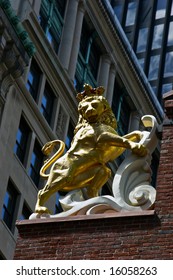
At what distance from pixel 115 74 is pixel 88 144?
1897 inches

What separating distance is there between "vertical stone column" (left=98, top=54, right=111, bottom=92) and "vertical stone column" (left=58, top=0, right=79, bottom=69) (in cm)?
389

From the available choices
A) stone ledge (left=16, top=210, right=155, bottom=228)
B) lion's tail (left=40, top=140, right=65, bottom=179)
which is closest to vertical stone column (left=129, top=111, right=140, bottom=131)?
lion's tail (left=40, top=140, right=65, bottom=179)

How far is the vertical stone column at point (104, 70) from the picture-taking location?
6681 centimetres

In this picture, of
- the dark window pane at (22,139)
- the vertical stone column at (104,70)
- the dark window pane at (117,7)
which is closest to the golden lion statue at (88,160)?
the dark window pane at (22,139)

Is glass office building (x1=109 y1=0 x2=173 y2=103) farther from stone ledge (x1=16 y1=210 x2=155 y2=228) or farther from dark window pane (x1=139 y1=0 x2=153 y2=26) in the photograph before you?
stone ledge (x1=16 y1=210 x2=155 y2=228)

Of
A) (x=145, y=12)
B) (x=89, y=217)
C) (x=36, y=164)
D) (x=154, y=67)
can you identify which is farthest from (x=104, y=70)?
(x=89, y=217)

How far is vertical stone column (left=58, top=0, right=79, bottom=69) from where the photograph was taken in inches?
2456

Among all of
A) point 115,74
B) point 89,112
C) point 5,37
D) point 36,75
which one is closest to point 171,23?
point 115,74

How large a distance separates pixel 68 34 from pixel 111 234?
44.9 metres

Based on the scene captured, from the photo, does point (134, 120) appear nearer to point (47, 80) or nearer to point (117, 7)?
point (47, 80)

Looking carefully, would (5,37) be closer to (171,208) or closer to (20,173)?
(20,173)

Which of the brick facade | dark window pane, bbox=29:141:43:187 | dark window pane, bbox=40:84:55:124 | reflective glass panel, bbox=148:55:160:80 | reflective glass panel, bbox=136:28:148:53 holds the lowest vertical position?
the brick facade

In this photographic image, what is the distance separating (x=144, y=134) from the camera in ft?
68.7

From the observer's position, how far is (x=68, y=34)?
208ft
